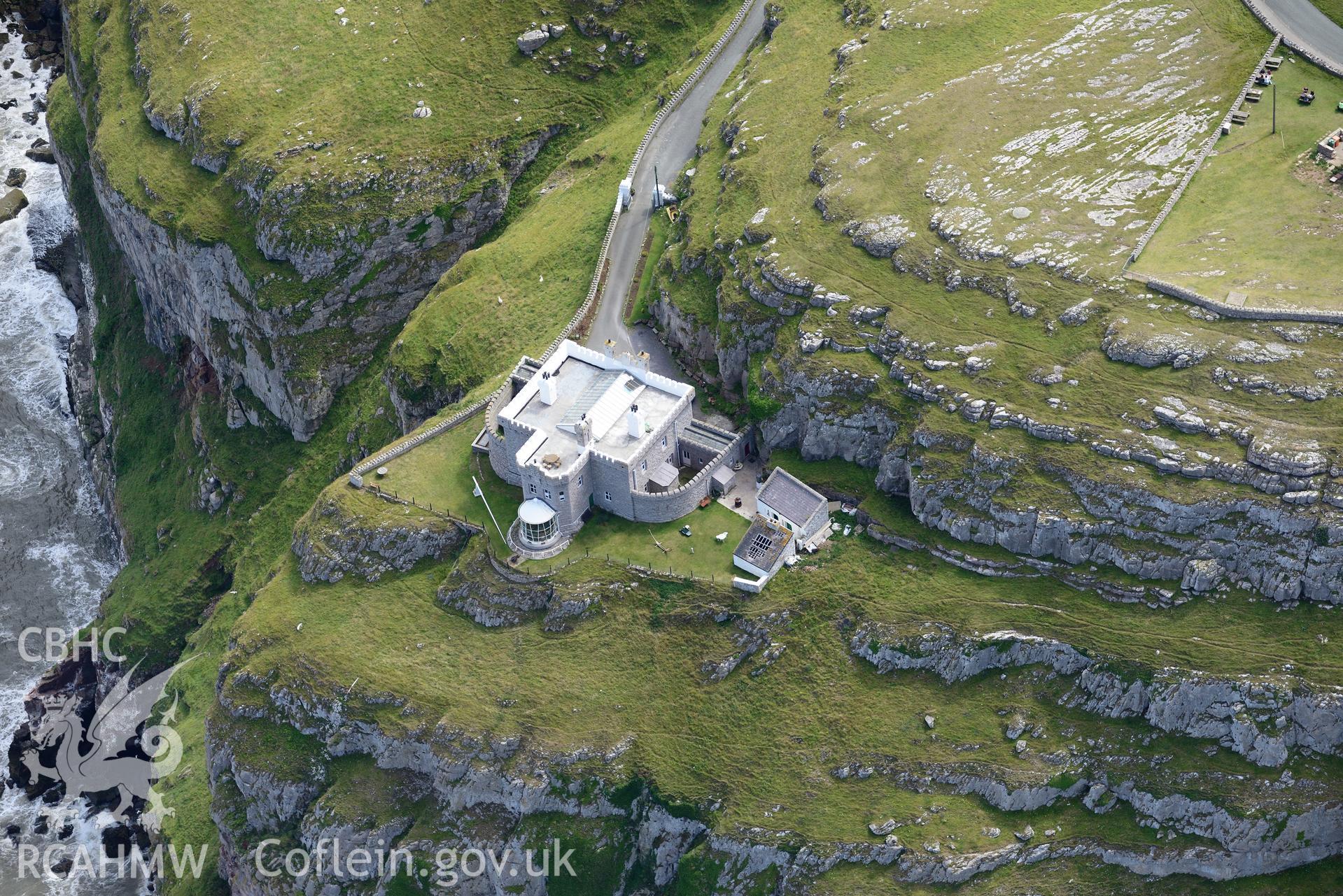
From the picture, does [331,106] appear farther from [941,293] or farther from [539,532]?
[941,293]

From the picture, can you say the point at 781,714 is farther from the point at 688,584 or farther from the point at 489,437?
the point at 489,437

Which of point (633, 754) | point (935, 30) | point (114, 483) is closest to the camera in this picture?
point (633, 754)

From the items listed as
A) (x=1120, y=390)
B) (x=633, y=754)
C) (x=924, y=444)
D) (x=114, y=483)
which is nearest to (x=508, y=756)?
(x=633, y=754)

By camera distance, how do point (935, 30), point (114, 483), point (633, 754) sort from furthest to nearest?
point (114, 483) → point (935, 30) → point (633, 754)

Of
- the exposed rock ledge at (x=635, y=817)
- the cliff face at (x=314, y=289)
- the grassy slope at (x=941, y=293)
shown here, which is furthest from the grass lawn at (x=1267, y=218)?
the cliff face at (x=314, y=289)

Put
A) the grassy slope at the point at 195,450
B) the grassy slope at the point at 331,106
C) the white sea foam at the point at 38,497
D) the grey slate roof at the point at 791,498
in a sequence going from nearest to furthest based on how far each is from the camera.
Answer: the grey slate roof at the point at 791,498, the white sea foam at the point at 38,497, the grassy slope at the point at 195,450, the grassy slope at the point at 331,106

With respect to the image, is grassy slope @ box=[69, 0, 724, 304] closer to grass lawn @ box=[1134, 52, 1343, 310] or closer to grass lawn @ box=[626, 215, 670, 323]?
grass lawn @ box=[626, 215, 670, 323]

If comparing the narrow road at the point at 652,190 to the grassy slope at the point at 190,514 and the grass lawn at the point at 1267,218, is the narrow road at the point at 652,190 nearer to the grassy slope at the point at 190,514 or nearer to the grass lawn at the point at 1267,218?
the grassy slope at the point at 190,514
